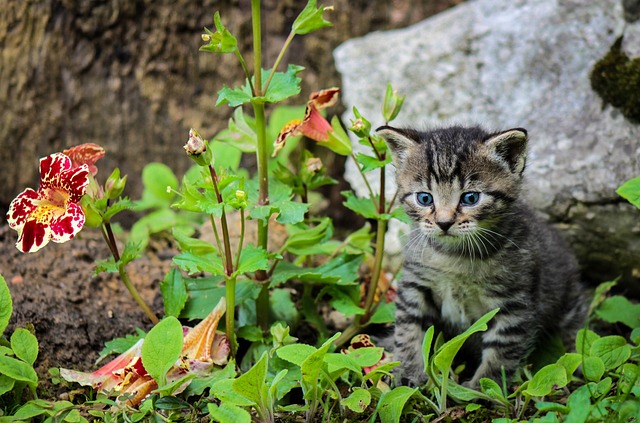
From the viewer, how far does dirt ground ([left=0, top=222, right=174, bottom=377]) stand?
4133 mm

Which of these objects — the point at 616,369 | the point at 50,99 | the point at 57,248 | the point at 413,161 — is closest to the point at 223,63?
the point at 50,99

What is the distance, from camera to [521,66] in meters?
5.31

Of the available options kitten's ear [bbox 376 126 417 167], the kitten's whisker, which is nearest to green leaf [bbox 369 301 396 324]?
the kitten's whisker

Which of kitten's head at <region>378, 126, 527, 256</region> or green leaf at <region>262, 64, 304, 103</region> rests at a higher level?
green leaf at <region>262, 64, 304, 103</region>

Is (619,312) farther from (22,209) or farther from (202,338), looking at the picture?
(22,209)

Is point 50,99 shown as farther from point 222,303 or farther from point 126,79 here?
point 222,303

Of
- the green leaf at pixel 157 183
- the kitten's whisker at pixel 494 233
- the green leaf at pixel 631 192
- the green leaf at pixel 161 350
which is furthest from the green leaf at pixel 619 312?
the green leaf at pixel 157 183

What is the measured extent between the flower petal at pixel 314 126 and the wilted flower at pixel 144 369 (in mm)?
1012

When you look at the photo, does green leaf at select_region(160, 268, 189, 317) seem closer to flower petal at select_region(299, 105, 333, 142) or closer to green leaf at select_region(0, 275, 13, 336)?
green leaf at select_region(0, 275, 13, 336)

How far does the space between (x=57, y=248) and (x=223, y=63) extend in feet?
6.20

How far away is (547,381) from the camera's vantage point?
350 centimetres

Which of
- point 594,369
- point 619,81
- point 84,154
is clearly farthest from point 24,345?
point 619,81

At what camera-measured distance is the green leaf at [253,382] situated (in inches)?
127

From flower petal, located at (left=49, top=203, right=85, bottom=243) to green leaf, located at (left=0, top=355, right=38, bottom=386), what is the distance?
59cm
